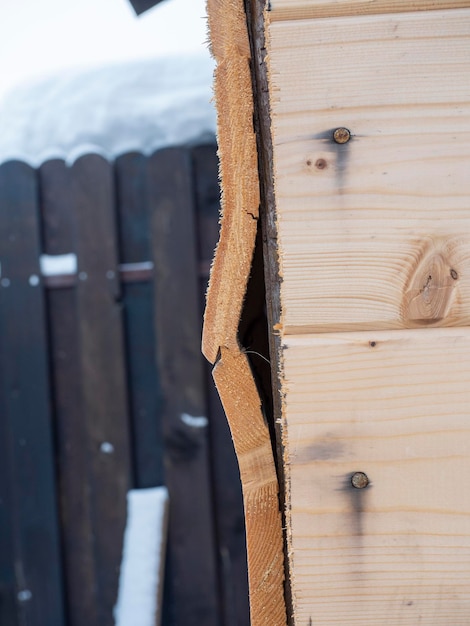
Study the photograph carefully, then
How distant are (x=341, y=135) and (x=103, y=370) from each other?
6.55ft

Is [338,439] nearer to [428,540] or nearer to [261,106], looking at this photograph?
[428,540]

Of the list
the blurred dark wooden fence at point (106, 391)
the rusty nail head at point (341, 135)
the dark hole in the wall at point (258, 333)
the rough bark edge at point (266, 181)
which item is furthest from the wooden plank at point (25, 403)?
the rusty nail head at point (341, 135)

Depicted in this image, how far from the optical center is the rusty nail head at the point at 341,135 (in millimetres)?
777

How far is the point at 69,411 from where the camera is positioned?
2.65 m

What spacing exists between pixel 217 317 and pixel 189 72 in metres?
3.04

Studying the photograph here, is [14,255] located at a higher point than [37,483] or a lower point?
higher

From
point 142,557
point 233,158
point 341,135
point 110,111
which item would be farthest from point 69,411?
point 341,135

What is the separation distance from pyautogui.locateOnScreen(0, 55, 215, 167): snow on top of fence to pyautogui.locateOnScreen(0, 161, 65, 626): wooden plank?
255 millimetres

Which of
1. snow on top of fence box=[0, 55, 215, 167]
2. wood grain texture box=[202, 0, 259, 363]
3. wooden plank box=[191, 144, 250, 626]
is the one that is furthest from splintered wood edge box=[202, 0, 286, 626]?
snow on top of fence box=[0, 55, 215, 167]

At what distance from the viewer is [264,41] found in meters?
0.83

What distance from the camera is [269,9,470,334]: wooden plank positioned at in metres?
0.78

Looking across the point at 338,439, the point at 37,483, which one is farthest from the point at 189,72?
the point at 338,439

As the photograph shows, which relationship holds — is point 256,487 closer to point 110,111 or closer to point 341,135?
point 341,135

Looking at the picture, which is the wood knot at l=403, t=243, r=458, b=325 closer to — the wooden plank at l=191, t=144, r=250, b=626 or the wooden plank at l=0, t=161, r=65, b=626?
the wooden plank at l=191, t=144, r=250, b=626
